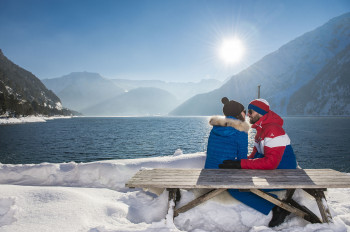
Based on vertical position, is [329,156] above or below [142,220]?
below

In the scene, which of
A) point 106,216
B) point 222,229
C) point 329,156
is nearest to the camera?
point 222,229

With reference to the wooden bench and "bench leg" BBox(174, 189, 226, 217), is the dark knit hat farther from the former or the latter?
"bench leg" BBox(174, 189, 226, 217)

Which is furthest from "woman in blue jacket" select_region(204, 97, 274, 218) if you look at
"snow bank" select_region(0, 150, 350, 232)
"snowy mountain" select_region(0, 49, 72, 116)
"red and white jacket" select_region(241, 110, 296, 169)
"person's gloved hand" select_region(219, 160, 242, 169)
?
"snowy mountain" select_region(0, 49, 72, 116)

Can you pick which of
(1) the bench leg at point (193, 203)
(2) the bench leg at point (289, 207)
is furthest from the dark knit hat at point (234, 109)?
(1) the bench leg at point (193, 203)

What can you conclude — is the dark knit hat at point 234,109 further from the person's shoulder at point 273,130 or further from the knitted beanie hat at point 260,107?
the person's shoulder at point 273,130

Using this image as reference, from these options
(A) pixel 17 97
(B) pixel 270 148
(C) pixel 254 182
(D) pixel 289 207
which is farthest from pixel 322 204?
(A) pixel 17 97

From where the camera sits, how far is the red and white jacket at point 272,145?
425cm

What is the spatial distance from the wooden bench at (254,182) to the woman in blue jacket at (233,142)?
12.1 inches

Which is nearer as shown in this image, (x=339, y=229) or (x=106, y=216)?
(x=339, y=229)

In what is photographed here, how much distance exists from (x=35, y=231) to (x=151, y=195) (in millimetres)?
2698

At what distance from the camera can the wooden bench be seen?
3629 mm

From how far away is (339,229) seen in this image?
372cm

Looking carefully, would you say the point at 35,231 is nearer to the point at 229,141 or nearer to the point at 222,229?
the point at 222,229

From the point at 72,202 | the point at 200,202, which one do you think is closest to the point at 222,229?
the point at 200,202
